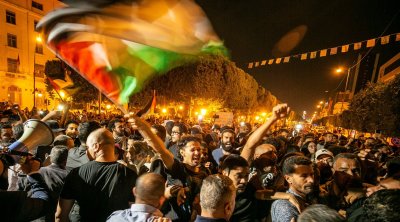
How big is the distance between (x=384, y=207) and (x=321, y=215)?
1.48 feet

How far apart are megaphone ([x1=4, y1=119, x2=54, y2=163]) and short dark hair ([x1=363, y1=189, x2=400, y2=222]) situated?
331cm

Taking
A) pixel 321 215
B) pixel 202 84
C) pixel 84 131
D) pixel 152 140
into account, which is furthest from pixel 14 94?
pixel 321 215

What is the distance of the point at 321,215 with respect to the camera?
5.78 feet

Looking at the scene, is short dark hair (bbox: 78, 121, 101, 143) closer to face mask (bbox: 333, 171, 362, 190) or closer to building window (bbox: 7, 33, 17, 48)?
face mask (bbox: 333, 171, 362, 190)

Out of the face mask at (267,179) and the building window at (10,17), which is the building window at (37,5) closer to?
the building window at (10,17)

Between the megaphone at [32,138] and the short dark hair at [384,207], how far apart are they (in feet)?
10.9

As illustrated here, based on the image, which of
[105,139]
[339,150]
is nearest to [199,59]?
[339,150]

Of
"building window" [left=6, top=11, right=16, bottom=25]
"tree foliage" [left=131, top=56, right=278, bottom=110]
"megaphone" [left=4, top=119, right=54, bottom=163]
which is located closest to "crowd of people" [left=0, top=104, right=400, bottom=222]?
"megaphone" [left=4, top=119, right=54, bottom=163]

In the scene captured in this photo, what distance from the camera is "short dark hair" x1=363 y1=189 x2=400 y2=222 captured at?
1.75 m

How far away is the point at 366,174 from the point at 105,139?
446cm

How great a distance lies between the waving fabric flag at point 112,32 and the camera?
338 centimetres

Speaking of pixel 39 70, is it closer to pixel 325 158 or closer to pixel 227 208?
pixel 325 158

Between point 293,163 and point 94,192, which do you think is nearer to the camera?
point 94,192

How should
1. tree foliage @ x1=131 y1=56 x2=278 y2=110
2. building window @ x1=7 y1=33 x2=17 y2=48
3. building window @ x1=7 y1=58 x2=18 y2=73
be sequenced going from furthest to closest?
building window @ x1=7 y1=33 x2=17 y2=48 < building window @ x1=7 y1=58 x2=18 y2=73 < tree foliage @ x1=131 y1=56 x2=278 y2=110
